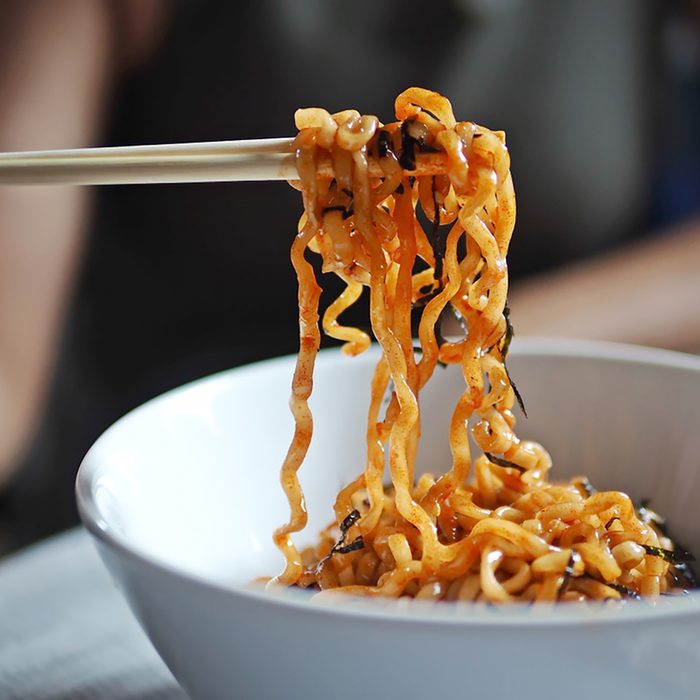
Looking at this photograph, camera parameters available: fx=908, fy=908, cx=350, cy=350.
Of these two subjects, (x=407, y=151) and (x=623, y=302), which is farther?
(x=623, y=302)

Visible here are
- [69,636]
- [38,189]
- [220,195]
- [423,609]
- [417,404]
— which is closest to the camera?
[423,609]

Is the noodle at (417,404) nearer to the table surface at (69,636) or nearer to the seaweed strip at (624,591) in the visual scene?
the seaweed strip at (624,591)

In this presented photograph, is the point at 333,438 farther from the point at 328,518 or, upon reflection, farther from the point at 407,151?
the point at 407,151

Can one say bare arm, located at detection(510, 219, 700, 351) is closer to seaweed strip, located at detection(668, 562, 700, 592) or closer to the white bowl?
the white bowl

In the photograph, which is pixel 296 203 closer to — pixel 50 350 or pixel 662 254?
pixel 50 350

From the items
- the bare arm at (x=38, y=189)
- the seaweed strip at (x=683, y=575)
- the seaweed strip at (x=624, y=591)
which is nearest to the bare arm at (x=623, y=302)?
the bare arm at (x=38, y=189)

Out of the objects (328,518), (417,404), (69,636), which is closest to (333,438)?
(328,518)

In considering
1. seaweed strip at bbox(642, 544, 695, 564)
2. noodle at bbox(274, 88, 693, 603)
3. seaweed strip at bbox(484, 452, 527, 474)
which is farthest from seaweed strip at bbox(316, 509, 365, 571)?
seaweed strip at bbox(642, 544, 695, 564)
